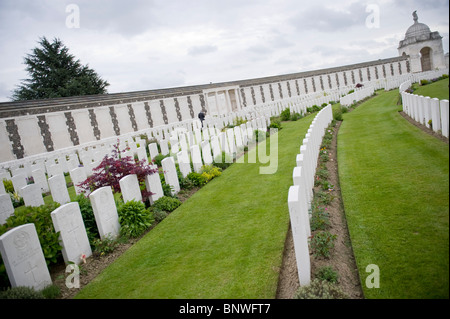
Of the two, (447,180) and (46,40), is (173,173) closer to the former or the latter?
(447,180)

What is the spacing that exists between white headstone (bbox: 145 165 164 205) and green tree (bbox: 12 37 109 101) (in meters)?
33.1

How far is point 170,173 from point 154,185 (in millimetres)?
703

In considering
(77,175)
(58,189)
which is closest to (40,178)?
(77,175)

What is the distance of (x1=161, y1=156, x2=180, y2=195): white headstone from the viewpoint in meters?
6.85

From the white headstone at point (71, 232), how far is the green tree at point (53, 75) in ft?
113

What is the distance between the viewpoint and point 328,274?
2928mm

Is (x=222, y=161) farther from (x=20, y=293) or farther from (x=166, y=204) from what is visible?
(x=20, y=293)

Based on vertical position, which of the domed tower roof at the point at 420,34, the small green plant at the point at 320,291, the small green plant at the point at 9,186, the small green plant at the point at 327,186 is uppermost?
the domed tower roof at the point at 420,34

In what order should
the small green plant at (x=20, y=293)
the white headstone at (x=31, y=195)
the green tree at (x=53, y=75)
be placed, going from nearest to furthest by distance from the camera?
the small green plant at (x=20, y=293), the white headstone at (x=31, y=195), the green tree at (x=53, y=75)

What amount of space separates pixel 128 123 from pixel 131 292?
22366mm

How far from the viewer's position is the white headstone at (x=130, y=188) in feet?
18.2

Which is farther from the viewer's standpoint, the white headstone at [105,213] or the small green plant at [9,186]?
the small green plant at [9,186]

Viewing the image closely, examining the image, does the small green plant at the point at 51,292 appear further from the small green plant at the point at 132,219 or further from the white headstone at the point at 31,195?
the white headstone at the point at 31,195

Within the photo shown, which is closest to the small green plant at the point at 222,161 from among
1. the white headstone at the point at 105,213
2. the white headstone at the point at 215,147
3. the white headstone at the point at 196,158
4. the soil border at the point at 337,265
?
the white headstone at the point at 215,147
